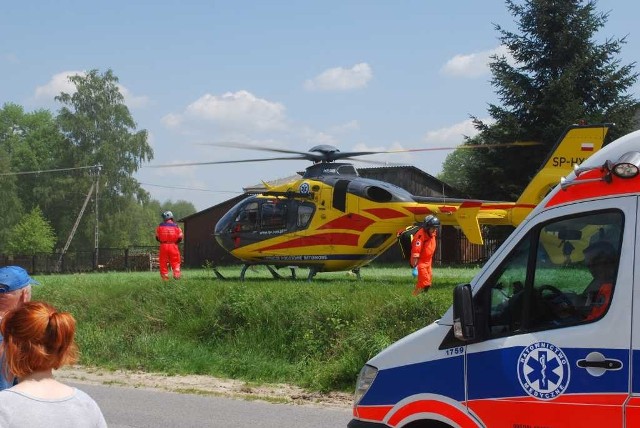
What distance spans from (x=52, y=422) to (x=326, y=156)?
18.3 m

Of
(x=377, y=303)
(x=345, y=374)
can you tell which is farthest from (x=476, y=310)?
(x=377, y=303)

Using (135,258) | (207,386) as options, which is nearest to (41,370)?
(207,386)

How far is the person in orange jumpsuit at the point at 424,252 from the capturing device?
15.5m

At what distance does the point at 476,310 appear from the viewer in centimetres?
525

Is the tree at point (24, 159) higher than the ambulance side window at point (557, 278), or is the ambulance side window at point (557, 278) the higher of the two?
the tree at point (24, 159)

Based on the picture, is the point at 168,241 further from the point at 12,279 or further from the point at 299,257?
the point at 12,279

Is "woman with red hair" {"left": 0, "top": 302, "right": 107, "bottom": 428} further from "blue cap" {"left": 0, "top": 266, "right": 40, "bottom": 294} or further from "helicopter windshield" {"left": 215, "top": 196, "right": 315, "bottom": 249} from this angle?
"helicopter windshield" {"left": 215, "top": 196, "right": 315, "bottom": 249}

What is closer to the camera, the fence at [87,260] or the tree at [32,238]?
the fence at [87,260]

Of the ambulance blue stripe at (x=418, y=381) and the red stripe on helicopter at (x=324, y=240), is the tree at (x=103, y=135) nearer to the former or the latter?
the red stripe on helicopter at (x=324, y=240)

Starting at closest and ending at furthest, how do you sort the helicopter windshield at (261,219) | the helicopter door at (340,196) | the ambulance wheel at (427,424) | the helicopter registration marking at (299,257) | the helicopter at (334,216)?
the ambulance wheel at (427,424) < the helicopter at (334,216) < the helicopter door at (340,196) < the helicopter registration marking at (299,257) < the helicopter windshield at (261,219)

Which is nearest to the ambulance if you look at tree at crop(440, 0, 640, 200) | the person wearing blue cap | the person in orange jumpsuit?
the person wearing blue cap

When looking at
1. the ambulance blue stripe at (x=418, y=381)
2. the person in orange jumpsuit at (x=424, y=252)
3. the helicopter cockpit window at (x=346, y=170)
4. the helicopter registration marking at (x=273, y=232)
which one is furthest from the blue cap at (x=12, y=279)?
the helicopter cockpit window at (x=346, y=170)

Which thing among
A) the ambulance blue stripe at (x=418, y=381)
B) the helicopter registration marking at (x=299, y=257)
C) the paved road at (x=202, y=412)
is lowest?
the paved road at (x=202, y=412)

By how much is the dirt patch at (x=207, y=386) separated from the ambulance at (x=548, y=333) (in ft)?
18.3
